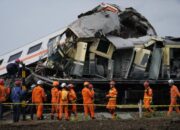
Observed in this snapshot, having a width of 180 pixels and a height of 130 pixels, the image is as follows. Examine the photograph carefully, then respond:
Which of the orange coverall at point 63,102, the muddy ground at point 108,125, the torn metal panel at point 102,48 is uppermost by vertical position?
the torn metal panel at point 102,48

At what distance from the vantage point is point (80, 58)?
24359mm

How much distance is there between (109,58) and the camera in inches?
986

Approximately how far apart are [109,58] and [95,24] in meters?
1.77

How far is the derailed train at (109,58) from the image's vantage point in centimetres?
2469

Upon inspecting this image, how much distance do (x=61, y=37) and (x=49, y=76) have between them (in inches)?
75.3

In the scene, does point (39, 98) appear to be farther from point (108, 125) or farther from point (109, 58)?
point (109, 58)

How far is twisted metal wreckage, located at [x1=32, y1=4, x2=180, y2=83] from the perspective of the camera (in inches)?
973

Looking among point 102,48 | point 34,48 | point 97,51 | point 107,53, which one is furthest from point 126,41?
point 34,48

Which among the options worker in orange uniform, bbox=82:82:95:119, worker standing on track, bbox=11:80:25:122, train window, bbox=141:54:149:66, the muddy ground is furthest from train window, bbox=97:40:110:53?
the muddy ground

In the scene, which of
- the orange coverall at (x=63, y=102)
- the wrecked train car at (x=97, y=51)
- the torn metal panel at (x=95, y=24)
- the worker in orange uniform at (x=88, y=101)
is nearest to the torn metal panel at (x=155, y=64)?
the wrecked train car at (x=97, y=51)

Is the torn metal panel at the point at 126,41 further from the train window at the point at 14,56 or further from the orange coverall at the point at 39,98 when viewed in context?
the train window at the point at 14,56

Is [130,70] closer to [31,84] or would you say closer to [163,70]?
[163,70]

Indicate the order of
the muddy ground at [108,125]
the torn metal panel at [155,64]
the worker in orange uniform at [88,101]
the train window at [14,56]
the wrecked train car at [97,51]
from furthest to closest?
the train window at [14,56], the torn metal panel at [155,64], the wrecked train car at [97,51], the worker in orange uniform at [88,101], the muddy ground at [108,125]

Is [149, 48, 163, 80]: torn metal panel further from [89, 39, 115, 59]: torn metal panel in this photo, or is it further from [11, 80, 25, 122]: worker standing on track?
[11, 80, 25, 122]: worker standing on track
